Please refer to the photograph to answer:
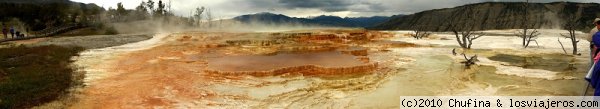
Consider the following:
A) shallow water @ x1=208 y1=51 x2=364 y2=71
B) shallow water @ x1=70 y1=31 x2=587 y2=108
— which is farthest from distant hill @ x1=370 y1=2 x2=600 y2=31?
shallow water @ x1=70 y1=31 x2=587 y2=108

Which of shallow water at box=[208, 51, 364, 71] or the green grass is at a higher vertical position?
shallow water at box=[208, 51, 364, 71]

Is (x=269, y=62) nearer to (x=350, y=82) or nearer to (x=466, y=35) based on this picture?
(x=350, y=82)

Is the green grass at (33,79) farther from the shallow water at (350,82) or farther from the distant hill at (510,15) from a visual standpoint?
the distant hill at (510,15)

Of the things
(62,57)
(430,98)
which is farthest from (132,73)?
(430,98)

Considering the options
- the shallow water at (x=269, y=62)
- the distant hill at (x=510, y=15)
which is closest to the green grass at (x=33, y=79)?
the shallow water at (x=269, y=62)

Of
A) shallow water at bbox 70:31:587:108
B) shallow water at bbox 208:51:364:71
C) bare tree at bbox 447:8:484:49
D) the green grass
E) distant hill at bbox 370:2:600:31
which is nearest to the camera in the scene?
the green grass

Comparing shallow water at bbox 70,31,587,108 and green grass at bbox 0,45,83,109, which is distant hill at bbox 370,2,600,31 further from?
green grass at bbox 0,45,83,109
